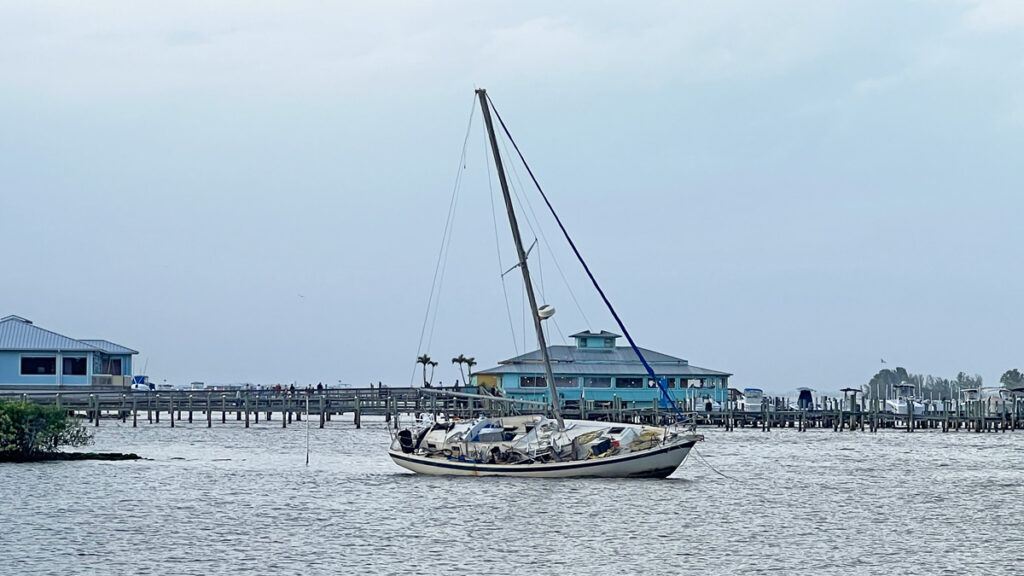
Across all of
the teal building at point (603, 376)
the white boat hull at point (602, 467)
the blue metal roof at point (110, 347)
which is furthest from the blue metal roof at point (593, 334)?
the white boat hull at point (602, 467)

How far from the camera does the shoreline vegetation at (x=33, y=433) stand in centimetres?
5734

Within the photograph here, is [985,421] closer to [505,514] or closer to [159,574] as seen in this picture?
[505,514]

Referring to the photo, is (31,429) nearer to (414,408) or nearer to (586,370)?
(414,408)

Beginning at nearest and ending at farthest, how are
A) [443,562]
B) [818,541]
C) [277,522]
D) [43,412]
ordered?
[443,562] → [818,541] → [277,522] → [43,412]

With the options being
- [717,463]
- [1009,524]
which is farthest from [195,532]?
[717,463]

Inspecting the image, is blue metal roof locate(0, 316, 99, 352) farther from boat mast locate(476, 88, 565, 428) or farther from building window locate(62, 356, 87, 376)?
boat mast locate(476, 88, 565, 428)

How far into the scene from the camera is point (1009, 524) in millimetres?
43938

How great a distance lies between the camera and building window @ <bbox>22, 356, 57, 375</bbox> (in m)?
106

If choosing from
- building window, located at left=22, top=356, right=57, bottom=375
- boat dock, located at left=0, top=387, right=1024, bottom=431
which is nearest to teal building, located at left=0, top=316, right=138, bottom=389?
building window, located at left=22, top=356, right=57, bottom=375

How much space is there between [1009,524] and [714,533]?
10.0m

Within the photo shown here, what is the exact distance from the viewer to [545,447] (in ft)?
175

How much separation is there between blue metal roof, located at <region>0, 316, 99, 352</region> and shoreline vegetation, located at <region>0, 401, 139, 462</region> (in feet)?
154

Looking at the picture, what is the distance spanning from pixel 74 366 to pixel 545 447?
6508cm

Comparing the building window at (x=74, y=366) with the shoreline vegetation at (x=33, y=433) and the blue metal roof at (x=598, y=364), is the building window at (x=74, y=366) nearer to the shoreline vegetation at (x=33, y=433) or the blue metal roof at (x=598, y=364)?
the blue metal roof at (x=598, y=364)
